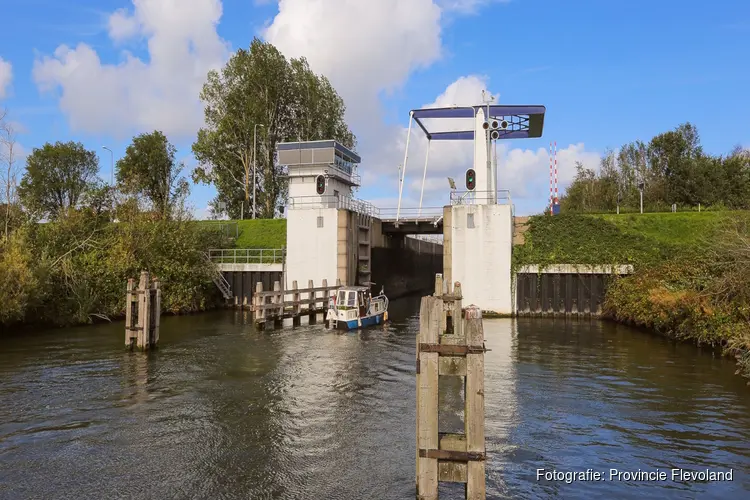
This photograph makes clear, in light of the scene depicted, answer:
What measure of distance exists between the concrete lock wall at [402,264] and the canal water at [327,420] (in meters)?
19.1

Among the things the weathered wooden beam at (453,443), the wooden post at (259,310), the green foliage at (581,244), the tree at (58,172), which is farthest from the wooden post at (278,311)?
the tree at (58,172)

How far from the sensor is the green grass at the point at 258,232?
40656mm

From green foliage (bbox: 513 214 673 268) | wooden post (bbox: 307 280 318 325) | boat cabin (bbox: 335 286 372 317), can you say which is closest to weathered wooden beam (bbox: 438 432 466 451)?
boat cabin (bbox: 335 286 372 317)

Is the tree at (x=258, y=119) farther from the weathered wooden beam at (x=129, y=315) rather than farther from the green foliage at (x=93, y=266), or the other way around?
the weathered wooden beam at (x=129, y=315)

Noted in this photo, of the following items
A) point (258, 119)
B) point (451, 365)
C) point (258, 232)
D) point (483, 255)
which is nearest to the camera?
point (451, 365)

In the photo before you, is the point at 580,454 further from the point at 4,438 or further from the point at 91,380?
the point at 91,380

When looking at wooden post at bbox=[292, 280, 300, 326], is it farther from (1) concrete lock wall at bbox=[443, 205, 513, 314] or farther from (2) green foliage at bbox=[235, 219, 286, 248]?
(2) green foliage at bbox=[235, 219, 286, 248]

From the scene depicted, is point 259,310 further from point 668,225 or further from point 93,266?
point 668,225

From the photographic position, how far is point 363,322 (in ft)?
86.7

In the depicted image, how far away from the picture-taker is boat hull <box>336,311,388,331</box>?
998 inches

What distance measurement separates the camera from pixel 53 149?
68812 millimetres

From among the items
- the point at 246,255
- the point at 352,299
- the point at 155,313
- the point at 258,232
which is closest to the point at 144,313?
the point at 155,313

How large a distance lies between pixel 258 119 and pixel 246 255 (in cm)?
2045

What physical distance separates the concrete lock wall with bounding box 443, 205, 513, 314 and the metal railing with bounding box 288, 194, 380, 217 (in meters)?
7.68
